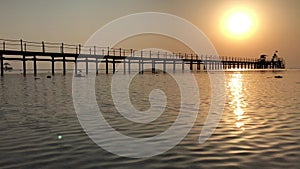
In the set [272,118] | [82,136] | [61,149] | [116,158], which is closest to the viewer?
[116,158]

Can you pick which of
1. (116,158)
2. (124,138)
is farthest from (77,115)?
(116,158)

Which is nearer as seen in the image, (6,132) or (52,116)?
(6,132)

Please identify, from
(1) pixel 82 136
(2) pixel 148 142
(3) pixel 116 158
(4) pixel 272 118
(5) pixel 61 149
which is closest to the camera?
(3) pixel 116 158

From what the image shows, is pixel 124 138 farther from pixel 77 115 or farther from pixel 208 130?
pixel 77 115

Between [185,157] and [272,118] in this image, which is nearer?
[185,157]

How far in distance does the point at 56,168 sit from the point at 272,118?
276 inches

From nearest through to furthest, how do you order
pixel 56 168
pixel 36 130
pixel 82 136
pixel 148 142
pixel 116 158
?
pixel 56 168
pixel 116 158
pixel 148 142
pixel 82 136
pixel 36 130

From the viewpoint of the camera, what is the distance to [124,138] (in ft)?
24.6

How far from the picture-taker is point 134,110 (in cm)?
1212

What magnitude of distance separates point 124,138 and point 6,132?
2.77 m

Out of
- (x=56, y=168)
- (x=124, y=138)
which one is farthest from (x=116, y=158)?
(x=124, y=138)

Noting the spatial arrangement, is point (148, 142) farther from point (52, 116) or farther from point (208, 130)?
point (52, 116)

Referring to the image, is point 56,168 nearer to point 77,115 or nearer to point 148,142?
point 148,142

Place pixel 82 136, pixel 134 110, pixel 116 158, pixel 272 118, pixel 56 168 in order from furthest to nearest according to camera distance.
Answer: pixel 134 110 → pixel 272 118 → pixel 82 136 → pixel 116 158 → pixel 56 168
